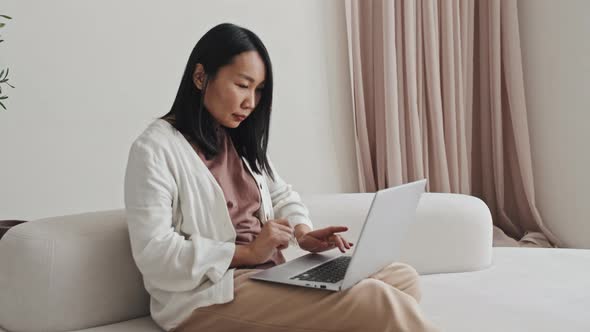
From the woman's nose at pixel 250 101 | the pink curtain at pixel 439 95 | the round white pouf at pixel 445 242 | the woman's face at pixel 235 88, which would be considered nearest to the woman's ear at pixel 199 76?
the woman's face at pixel 235 88

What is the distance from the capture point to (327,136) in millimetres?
2789

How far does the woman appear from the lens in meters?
1.16

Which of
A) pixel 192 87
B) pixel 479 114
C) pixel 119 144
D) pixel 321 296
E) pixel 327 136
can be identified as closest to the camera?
pixel 321 296

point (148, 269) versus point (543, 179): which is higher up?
point (148, 269)

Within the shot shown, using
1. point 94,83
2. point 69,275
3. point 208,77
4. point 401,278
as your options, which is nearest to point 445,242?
point 401,278

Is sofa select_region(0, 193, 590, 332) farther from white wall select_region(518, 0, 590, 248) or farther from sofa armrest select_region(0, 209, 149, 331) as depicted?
white wall select_region(518, 0, 590, 248)

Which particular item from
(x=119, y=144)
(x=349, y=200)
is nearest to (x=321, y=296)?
(x=349, y=200)

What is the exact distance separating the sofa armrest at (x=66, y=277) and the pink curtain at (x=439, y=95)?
1548 millimetres

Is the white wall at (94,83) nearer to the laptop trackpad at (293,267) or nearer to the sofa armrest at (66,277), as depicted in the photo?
the sofa armrest at (66,277)

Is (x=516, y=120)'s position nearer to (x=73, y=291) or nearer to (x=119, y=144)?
(x=119, y=144)

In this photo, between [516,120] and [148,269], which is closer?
[148,269]

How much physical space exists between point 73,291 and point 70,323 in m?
0.07

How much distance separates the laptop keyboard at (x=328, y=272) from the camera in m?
1.22

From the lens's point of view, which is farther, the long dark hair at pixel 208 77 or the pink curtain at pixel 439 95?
the pink curtain at pixel 439 95
